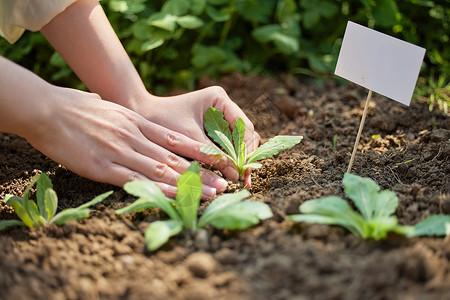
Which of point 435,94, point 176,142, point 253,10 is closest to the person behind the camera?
point 176,142

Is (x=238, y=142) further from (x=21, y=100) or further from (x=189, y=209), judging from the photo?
(x=21, y=100)

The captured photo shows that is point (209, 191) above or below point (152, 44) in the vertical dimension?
below

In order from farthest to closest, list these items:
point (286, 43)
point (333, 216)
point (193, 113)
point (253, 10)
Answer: point (253, 10)
point (286, 43)
point (193, 113)
point (333, 216)

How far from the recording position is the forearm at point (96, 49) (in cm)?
149

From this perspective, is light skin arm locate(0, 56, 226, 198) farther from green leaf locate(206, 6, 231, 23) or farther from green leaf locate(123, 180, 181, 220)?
green leaf locate(206, 6, 231, 23)

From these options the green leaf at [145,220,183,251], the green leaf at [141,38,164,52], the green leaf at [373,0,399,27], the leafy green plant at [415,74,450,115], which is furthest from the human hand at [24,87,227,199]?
the green leaf at [373,0,399,27]

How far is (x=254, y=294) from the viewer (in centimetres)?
80

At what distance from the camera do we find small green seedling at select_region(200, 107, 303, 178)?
1300mm

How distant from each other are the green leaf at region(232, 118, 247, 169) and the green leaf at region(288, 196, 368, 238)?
1.26 ft

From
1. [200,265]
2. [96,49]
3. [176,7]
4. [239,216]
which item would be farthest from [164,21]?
[200,265]

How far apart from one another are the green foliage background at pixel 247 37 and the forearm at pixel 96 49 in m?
0.43

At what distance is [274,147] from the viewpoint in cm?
131

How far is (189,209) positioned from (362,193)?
0.43 metres

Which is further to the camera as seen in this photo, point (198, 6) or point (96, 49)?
point (198, 6)
